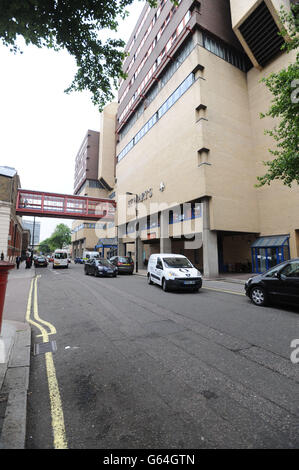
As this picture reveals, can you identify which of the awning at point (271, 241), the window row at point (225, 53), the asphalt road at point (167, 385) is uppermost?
the window row at point (225, 53)

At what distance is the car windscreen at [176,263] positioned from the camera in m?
11.0

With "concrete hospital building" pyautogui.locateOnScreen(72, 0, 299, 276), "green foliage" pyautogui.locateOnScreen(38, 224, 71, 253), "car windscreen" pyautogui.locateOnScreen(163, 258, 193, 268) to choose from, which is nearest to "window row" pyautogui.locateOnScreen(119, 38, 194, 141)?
"concrete hospital building" pyautogui.locateOnScreen(72, 0, 299, 276)

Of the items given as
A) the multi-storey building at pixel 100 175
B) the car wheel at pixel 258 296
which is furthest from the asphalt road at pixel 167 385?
the multi-storey building at pixel 100 175

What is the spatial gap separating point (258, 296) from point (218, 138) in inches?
666

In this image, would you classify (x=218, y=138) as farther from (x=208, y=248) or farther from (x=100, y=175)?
(x=100, y=175)

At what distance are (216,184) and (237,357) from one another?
17263 mm

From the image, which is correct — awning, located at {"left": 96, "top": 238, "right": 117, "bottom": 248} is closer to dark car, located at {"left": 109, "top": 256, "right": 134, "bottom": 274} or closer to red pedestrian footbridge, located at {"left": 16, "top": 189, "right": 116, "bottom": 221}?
red pedestrian footbridge, located at {"left": 16, "top": 189, "right": 116, "bottom": 221}

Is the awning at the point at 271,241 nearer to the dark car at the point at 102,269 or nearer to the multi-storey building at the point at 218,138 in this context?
the multi-storey building at the point at 218,138

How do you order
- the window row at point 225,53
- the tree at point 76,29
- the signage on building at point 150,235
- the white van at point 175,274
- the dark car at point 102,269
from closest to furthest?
the tree at point 76,29, the white van at point 175,274, the dark car at point 102,269, the window row at point 225,53, the signage on building at point 150,235

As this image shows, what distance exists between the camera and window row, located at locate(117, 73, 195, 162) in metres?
22.0

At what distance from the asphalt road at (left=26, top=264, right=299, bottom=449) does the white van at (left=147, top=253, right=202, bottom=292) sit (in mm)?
4163

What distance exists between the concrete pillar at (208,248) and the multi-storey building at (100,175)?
3638cm
